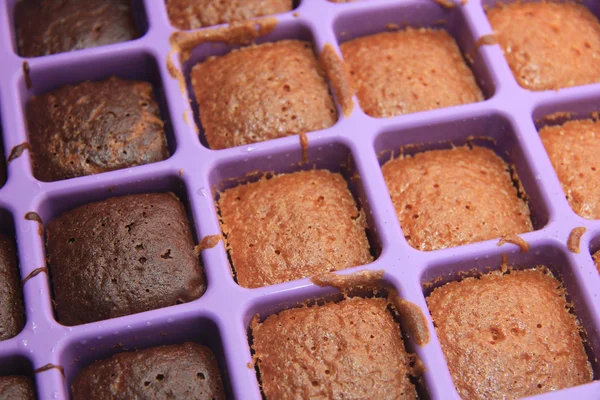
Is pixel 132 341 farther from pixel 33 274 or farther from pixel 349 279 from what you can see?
pixel 349 279

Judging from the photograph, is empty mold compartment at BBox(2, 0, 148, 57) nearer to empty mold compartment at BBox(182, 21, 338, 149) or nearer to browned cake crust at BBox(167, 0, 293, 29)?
browned cake crust at BBox(167, 0, 293, 29)

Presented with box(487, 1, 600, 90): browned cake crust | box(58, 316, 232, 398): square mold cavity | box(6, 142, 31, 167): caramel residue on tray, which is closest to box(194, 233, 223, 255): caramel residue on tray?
box(58, 316, 232, 398): square mold cavity

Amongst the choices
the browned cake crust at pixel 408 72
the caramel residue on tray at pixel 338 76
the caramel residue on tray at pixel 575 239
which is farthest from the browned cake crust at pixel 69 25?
the caramel residue on tray at pixel 575 239

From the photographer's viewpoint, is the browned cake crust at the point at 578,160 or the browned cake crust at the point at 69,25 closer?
the browned cake crust at the point at 578,160

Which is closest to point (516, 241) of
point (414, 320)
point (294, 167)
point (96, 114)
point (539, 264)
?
point (539, 264)

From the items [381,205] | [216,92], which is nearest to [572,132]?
[381,205]

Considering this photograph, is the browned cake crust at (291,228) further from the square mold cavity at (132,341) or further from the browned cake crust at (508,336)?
the browned cake crust at (508,336)
